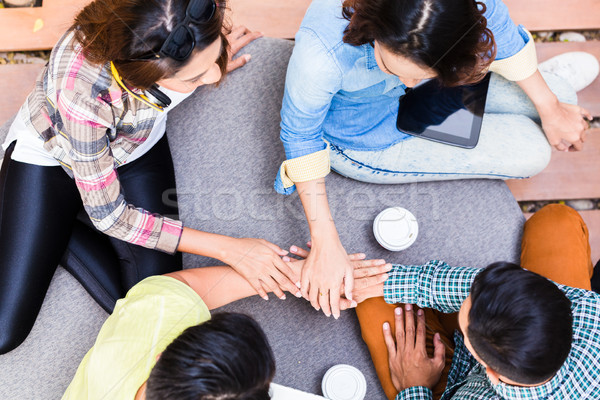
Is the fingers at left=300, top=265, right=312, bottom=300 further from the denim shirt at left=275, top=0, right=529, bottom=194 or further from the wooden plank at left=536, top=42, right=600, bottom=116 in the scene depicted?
the wooden plank at left=536, top=42, right=600, bottom=116

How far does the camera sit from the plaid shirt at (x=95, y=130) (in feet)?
2.94

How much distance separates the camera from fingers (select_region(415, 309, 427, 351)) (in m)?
1.13

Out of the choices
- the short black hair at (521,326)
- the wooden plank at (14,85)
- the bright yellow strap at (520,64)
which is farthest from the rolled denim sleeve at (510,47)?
the wooden plank at (14,85)

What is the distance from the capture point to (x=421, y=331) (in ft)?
3.78

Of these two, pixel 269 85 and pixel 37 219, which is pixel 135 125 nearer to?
pixel 37 219

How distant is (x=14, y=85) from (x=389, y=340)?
4.61 feet

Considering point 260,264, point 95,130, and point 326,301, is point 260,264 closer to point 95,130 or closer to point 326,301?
point 326,301

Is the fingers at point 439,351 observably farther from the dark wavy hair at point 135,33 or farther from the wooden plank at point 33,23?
the wooden plank at point 33,23

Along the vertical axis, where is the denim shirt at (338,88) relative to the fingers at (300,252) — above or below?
above

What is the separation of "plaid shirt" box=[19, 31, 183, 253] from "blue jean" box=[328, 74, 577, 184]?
50cm

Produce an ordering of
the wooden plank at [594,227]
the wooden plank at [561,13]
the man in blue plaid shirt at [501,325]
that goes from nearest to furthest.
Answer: the man in blue plaid shirt at [501,325] → the wooden plank at [594,227] → the wooden plank at [561,13]

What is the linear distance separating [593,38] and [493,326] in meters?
1.33

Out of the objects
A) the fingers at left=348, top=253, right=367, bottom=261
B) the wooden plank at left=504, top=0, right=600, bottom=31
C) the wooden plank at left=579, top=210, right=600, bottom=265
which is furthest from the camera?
the wooden plank at left=504, top=0, right=600, bottom=31

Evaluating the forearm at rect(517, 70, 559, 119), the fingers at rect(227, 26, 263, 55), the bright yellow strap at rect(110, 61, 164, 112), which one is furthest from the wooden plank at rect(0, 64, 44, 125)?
the forearm at rect(517, 70, 559, 119)
